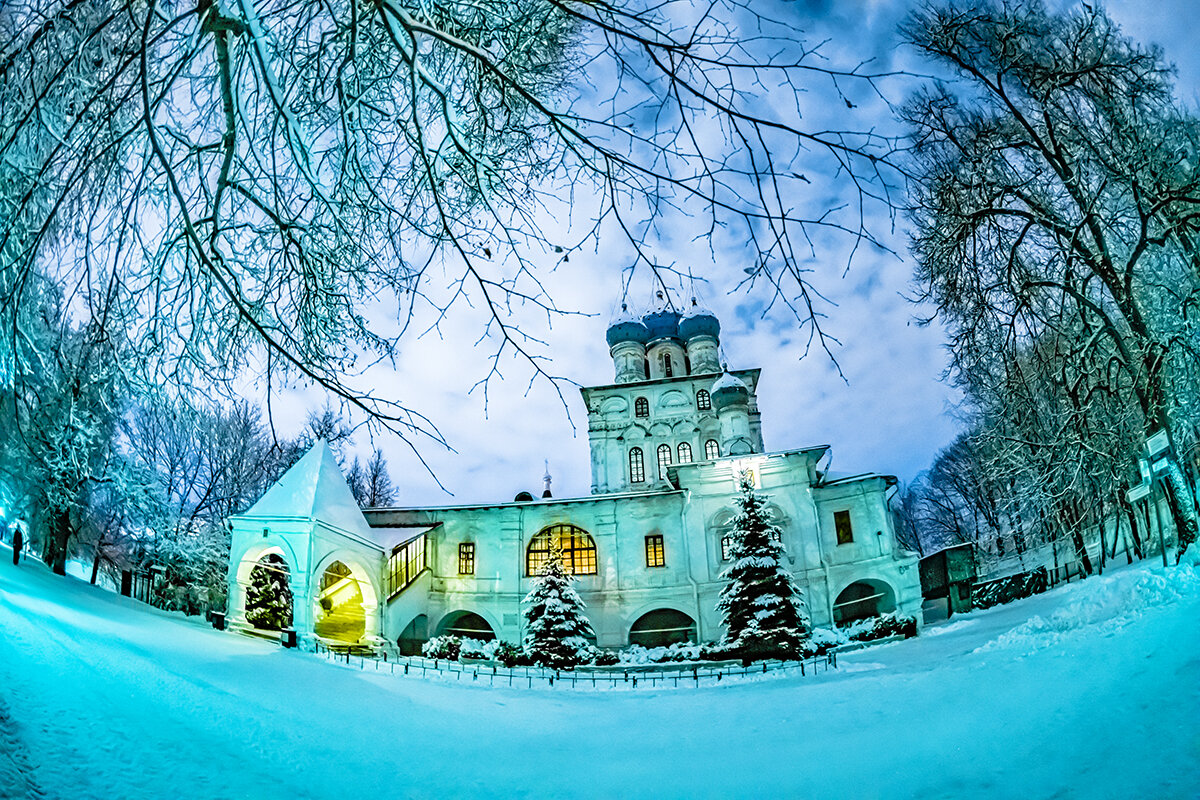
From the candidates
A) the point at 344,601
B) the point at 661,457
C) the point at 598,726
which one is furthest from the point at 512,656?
the point at 661,457

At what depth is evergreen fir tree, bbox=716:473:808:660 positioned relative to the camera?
16562 mm

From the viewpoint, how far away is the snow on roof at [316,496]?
1486cm

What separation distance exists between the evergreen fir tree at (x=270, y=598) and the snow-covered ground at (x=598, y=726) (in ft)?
20.7

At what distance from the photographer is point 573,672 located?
16062 mm

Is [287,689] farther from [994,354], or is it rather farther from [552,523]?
[552,523]

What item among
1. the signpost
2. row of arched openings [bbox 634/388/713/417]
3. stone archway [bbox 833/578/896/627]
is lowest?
stone archway [bbox 833/578/896/627]

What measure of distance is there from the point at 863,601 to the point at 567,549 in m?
9.43

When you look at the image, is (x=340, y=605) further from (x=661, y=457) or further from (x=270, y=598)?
(x=661, y=457)

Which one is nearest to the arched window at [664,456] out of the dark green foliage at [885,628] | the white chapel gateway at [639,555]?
the white chapel gateway at [639,555]

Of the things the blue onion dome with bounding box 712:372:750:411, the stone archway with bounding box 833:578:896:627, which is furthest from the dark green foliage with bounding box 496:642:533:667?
the blue onion dome with bounding box 712:372:750:411

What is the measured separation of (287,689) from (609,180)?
721 centimetres

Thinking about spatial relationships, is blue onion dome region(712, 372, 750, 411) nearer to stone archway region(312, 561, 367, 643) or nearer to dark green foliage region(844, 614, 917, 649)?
dark green foliage region(844, 614, 917, 649)

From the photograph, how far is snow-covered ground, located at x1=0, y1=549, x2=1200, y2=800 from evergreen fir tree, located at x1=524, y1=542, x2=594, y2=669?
843cm

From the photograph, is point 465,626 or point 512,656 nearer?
point 512,656
